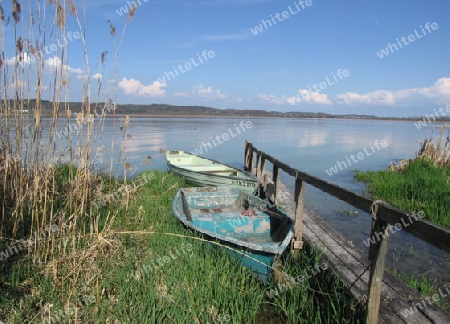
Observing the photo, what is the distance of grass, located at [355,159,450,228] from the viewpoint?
7.75m

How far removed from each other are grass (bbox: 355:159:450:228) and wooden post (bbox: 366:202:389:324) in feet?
17.1

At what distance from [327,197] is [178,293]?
8345 millimetres

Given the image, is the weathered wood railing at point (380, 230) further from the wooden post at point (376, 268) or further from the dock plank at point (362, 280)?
the dock plank at point (362, 280)

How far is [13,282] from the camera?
333 cm

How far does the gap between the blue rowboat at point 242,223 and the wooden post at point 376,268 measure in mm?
1413

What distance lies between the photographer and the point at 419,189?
9.52m

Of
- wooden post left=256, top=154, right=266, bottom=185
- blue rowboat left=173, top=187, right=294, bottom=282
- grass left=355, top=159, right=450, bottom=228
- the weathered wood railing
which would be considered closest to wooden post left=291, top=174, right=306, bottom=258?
blue rowboat left=173, top=187, right=294, bottom=282

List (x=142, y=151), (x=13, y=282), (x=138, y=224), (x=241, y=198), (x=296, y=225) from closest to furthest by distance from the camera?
1. (x=13, y=282)
2. (x=296, y=225)
3. (x=138, y=224)
4. (x=241, y=198)
5. (x=142, y=151)

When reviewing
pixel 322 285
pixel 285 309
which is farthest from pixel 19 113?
pixel 322 285

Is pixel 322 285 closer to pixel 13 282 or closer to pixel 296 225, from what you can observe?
pixel 296 225

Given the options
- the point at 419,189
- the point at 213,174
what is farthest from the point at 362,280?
the point at 419,189

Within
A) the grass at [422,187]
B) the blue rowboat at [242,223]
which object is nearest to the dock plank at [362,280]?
the blue rowboat at [242,223]

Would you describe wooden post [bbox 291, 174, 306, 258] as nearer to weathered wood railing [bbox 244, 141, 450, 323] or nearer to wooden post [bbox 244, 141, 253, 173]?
weathered wood railing [bbox 244, 141, 450, 323]

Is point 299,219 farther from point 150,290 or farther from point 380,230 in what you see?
point 150,290
